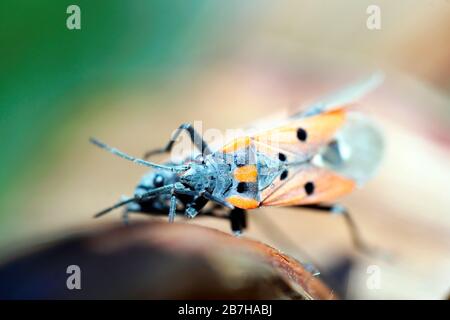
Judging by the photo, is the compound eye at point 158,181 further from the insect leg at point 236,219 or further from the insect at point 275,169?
the insect leg at point 236,219

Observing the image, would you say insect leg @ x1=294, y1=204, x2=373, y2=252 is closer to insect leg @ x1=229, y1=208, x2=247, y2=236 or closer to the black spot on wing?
the black spot on wing

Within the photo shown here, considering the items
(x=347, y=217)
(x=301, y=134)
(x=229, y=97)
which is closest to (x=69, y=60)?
(x=229, y=97)

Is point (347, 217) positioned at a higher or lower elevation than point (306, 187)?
lower

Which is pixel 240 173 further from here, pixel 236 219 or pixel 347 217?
pixel 347 217

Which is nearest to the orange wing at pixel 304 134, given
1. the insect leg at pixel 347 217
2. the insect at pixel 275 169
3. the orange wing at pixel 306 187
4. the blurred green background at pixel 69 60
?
the insect at pixel 275 169

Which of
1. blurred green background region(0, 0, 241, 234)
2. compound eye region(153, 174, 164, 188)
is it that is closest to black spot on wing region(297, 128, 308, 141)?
compound eye region(153, 174, 164, 188)
